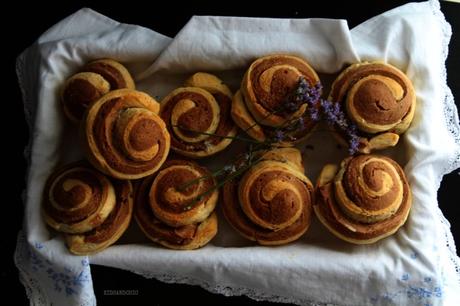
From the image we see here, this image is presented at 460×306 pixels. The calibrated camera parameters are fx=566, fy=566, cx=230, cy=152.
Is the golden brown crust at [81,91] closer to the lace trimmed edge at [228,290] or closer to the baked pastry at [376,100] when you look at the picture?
the lace trimmed edge at [228,290]

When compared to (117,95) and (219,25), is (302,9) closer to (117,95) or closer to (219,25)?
(219,25)

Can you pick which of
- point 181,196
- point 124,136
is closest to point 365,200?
point 181,196

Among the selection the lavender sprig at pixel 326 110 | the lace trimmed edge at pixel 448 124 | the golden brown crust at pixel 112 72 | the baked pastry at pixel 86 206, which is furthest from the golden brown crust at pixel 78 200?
the lace trimmed edge at pixel 448 124

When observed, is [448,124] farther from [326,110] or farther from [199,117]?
[199,117]

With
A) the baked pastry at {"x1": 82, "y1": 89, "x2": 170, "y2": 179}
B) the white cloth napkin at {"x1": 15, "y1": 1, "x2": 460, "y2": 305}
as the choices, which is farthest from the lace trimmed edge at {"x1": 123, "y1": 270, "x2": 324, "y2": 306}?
the baked pastry at {"x1": 82, "y1": 89, "x2": 170, "y2": 179}

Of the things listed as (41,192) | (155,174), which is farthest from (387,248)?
(41,192)

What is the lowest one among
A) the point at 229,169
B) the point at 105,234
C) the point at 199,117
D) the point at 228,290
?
the point at 228,290

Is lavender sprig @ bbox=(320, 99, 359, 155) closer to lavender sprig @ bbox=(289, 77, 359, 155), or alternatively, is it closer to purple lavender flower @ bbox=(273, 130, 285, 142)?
lavender sprig @ bbox=(289, 77, 359, 155)
